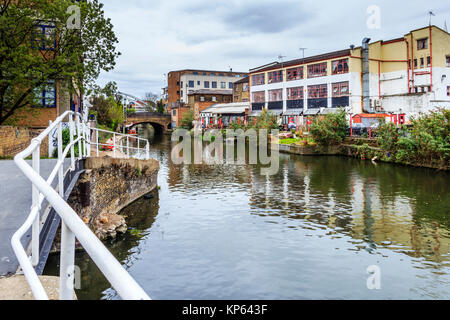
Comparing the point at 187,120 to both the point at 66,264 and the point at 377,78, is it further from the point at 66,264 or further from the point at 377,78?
the point at 66,264

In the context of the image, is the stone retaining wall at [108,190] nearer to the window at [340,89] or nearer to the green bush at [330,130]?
the green bush at [330,130]

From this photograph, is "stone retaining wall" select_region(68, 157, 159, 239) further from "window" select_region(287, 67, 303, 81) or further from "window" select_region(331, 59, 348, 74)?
"window" select_region(287, 67, 303, 81)

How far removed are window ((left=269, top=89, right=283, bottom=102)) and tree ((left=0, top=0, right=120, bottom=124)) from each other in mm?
41833

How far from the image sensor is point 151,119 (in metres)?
83.0

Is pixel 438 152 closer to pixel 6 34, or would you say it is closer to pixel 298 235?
pixel 298 235

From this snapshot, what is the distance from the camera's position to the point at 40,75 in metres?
16.6

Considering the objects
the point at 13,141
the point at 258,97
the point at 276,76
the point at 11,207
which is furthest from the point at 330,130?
the point at 11,207

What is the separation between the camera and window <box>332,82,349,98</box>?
1928 inches

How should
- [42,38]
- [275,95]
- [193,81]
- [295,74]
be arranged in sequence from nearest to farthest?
[42,38]
[295,74]
[275,95]
[193,81]

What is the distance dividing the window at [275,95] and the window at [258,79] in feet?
8.90

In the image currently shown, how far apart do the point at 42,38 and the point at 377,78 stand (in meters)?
42.2

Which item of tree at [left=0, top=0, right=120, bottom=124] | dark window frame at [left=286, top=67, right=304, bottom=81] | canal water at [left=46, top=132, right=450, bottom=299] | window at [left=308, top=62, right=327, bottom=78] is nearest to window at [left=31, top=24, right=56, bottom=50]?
tree at [left=0, top=0, right=120, bottom=124]
